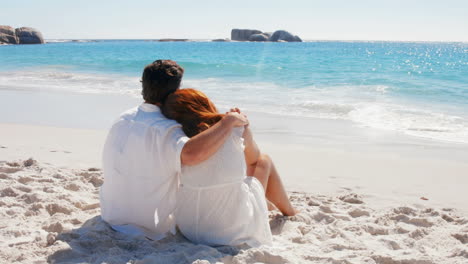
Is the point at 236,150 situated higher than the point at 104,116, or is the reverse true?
the point at 236,150

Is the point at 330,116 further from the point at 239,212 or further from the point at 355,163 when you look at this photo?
the point at 239,212

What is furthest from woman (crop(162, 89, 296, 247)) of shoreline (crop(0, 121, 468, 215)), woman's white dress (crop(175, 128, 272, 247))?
shoreline (crop(0, 121, 468, 215))

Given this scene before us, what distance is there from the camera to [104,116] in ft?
27.7

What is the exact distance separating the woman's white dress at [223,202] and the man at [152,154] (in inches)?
3.4

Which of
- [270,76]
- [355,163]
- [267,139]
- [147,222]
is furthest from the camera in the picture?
[270,76]

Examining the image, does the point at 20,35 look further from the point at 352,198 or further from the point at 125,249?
the point at 125,249

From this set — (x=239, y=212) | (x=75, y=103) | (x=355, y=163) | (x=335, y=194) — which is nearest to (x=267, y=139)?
(x=355, y=163)

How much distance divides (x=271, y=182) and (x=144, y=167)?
101 cm

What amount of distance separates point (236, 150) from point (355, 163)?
2.97 m

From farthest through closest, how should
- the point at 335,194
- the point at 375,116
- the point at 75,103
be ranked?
the point at 75,103 < the point at 375,116 < the point at 335,194

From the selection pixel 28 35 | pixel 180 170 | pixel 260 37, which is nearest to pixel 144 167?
pixel 180 170

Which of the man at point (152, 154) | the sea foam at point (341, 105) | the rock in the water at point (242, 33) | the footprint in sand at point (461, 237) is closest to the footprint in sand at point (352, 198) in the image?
the footprint in sand at point (461, 237)

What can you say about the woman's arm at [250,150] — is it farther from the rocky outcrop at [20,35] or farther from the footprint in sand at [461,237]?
the rocky outcrop at [20,35]

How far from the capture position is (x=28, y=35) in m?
65.1
